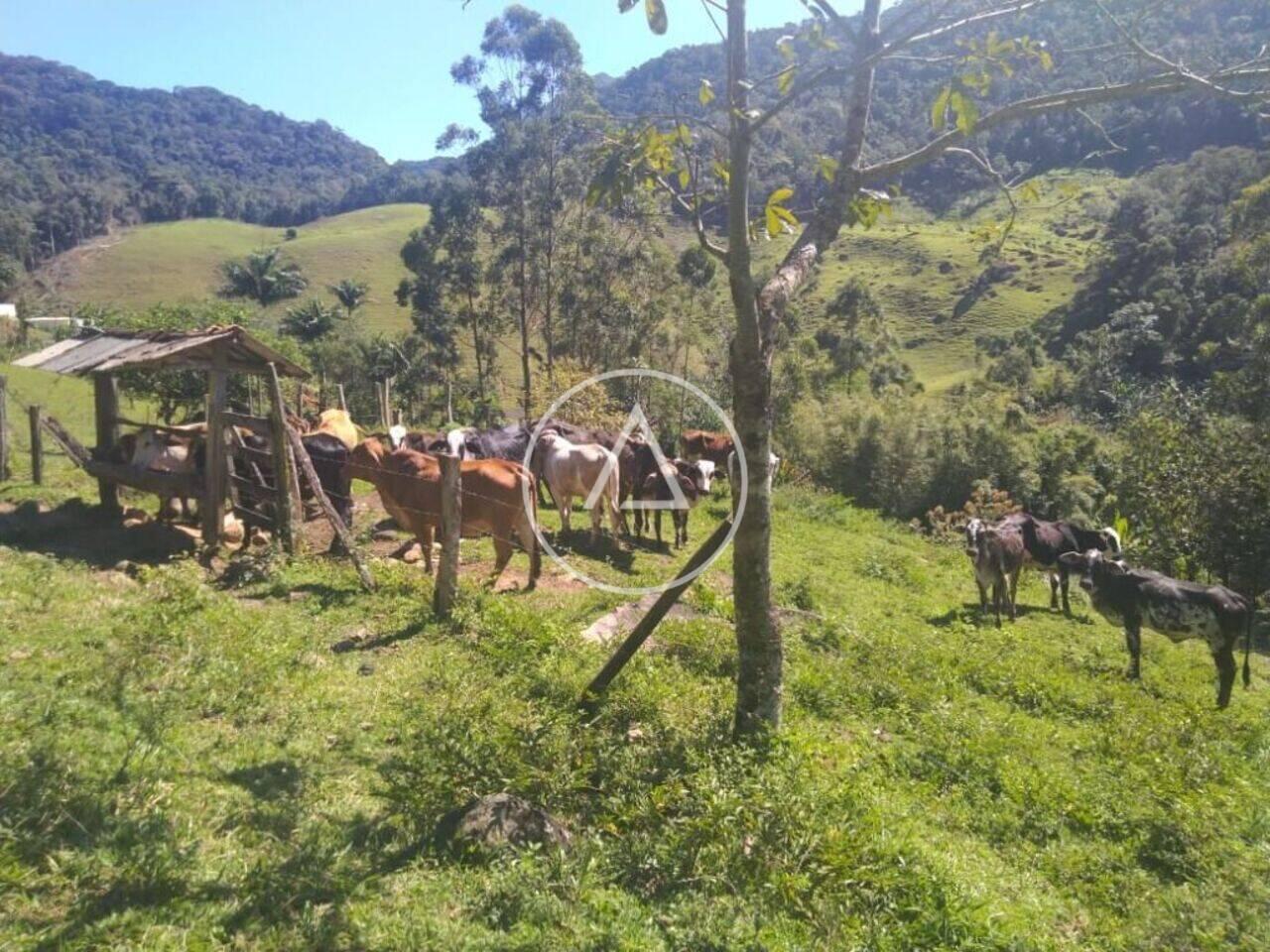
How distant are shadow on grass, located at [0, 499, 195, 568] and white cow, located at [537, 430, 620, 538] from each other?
519 cm

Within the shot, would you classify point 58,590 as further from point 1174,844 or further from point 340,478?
point 1174,844

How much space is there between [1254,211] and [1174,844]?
1012 inches

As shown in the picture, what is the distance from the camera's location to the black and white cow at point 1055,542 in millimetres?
13633

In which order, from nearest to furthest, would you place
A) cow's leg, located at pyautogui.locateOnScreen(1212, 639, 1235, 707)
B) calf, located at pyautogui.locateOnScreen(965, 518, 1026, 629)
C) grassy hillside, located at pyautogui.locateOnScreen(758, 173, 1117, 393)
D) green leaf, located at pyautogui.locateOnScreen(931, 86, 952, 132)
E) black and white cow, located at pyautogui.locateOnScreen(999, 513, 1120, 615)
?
1. green leaf, located at pyautogui.locateOnScreen(931, 86, 952, 132)
2. cow's leg, located at pyautogui.locateOnScreen(1212, 639, 1235, 707)
3. calf, located at pyautogui.locateOnScreen(965, 518, 1026, 629)
4. black and white cow, located at pyautogui.locateOnScreen(999, 513, 1120, 615)
5. grassy hillside, located at pyautogui.locateOnScreen(758, 173, 1117, 393)

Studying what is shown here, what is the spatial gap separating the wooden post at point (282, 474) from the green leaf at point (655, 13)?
6.41m

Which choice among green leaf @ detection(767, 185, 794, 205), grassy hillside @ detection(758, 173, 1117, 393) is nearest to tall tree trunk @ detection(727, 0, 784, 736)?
green leaf @ detection(767, 185, 794, 205)

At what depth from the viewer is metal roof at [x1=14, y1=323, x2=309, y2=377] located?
9055mm

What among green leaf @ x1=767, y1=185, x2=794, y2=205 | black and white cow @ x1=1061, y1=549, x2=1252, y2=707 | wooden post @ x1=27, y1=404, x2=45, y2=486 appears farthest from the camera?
wooden post @ x1=27, y1=404, x2=45, y2=486

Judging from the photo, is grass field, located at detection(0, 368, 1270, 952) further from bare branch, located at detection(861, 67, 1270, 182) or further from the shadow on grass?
bare branch, located at detection(861, 67, 1270, 182)

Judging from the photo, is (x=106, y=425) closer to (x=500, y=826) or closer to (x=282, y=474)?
(x=282, y=474)

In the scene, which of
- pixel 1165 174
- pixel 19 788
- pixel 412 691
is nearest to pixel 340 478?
pixel 412 691

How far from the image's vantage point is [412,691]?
20.1 ft

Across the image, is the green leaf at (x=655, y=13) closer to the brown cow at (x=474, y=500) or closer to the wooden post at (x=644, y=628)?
the wooden post at (x=644, y=628)

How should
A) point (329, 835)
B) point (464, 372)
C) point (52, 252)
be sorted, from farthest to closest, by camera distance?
1. point (52, 252)
2. point (464, 372)
3. point (329, 835)
